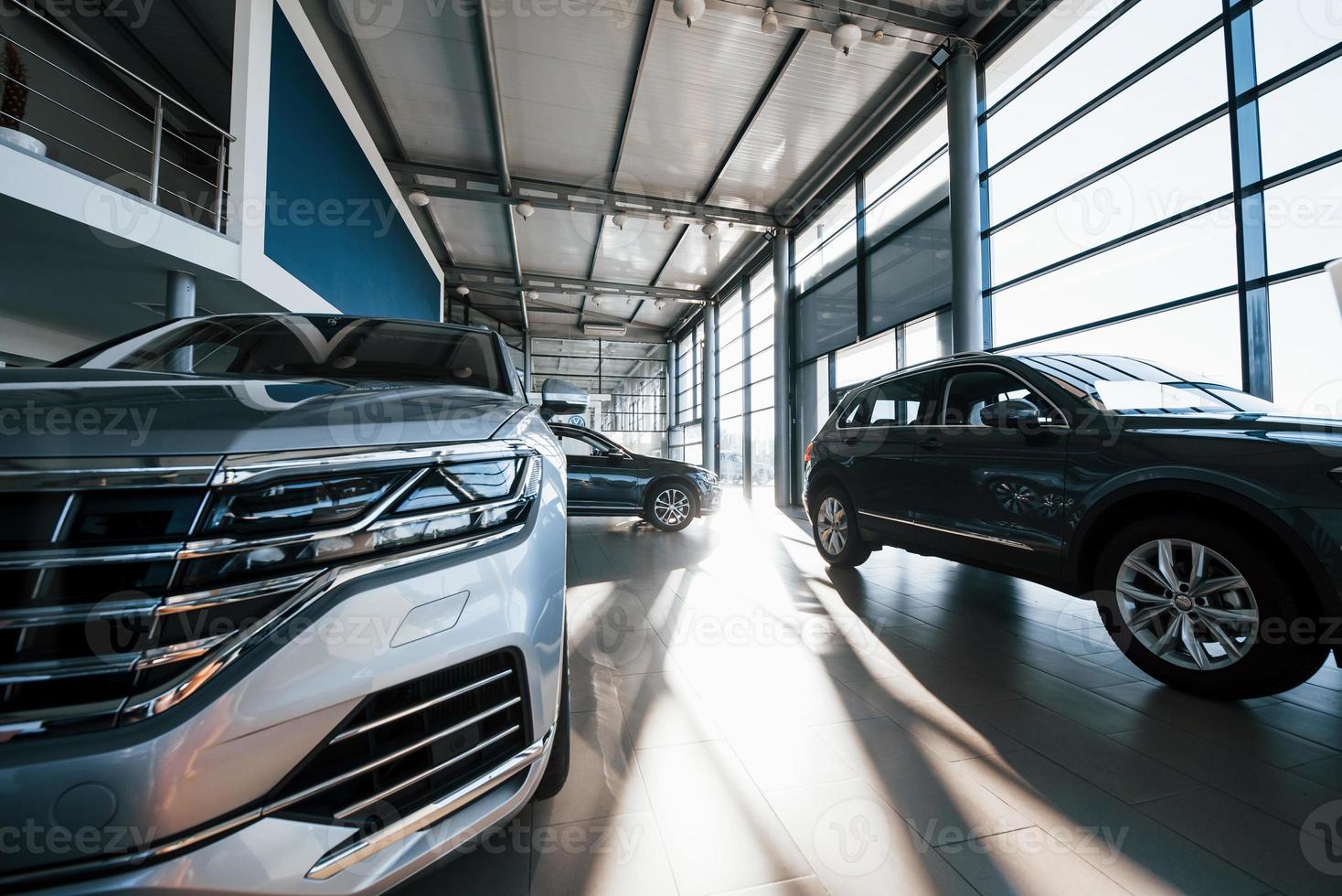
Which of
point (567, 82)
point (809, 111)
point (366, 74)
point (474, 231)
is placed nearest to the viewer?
point (366, 74)

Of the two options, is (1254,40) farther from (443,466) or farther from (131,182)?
(131,182)

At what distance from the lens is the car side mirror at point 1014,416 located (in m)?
2.66

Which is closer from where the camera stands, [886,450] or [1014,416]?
[1014,416]

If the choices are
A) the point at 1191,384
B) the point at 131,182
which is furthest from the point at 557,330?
the point at 1191,384

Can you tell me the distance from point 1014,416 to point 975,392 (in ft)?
1.77

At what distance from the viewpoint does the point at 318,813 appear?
801 mm

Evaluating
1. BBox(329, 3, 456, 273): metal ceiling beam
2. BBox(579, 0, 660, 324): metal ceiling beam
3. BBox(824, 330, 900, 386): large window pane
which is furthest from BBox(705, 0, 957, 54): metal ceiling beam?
BBox(329, 3, 456, 273): metal ceiling beam

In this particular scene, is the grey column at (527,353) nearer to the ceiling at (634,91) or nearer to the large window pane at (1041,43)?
the ceiling at (634,91)

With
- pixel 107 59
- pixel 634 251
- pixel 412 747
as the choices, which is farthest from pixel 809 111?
pixel 412 747

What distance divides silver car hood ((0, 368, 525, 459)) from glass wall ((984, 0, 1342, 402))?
4218 mm

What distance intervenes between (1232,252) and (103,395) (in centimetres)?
662

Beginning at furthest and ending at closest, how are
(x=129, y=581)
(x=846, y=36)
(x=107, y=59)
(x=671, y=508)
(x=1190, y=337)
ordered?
1. (x=671, y=508)
2. (x=846, y=36)
3. (x=1190, y=337)
4. (x=107, y=59)
5. (x=129, y=581)

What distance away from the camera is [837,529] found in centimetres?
417

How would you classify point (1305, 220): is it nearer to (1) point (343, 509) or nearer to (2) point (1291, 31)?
(2) point (1291, 31)
